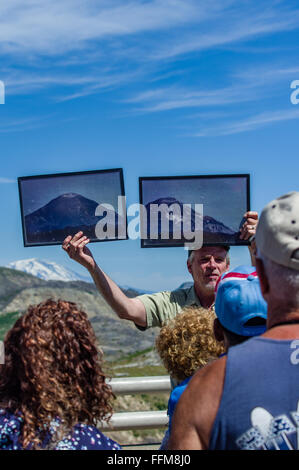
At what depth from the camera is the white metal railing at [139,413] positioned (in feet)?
18.8

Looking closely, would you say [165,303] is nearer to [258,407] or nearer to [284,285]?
[284,285]

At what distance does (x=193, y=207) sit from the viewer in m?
4.48

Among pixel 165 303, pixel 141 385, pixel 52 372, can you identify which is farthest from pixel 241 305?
pixel 141 385

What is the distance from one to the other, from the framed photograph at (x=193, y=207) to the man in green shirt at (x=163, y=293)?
119 millimetres

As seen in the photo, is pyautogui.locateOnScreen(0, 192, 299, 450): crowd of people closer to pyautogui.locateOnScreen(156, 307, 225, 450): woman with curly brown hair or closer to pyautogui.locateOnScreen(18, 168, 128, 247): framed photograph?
pyautogui.locateOnScreen(156, 307, 225, 450): woman with curly brown hair

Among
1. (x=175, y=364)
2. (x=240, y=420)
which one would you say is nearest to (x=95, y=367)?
(x=175, y=364)

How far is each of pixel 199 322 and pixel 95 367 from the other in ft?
2.21

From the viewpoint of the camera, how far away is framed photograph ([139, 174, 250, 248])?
4.45 m

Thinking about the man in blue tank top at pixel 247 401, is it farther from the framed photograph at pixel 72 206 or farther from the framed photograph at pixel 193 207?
the framed photograph at pixel 72 206

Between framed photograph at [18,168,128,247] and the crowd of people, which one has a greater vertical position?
framed photograph at [18,168,128,247]

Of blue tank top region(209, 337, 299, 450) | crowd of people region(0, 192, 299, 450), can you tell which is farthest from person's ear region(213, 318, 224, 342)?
blue tank top region(209, 337, 299, 450)

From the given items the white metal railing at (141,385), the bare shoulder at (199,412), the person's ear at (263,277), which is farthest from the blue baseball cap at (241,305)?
the white metal railing at (141,385)

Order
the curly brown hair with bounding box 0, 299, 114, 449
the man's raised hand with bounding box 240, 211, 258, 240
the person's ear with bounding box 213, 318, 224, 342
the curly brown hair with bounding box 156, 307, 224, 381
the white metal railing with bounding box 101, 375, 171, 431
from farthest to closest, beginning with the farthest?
the white metal railing with bounding box 101, 375, 171, 431, the man's raised hand with bounding box 240, 211, 258, 240, the curly brown hair with bounding box 156, 307, 224, 381, the person's ear with bounding box 213, 318, 224, 342, the curly brown hair with bounding box 0, 299, 114, 449

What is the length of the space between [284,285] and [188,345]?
0.98 metres
